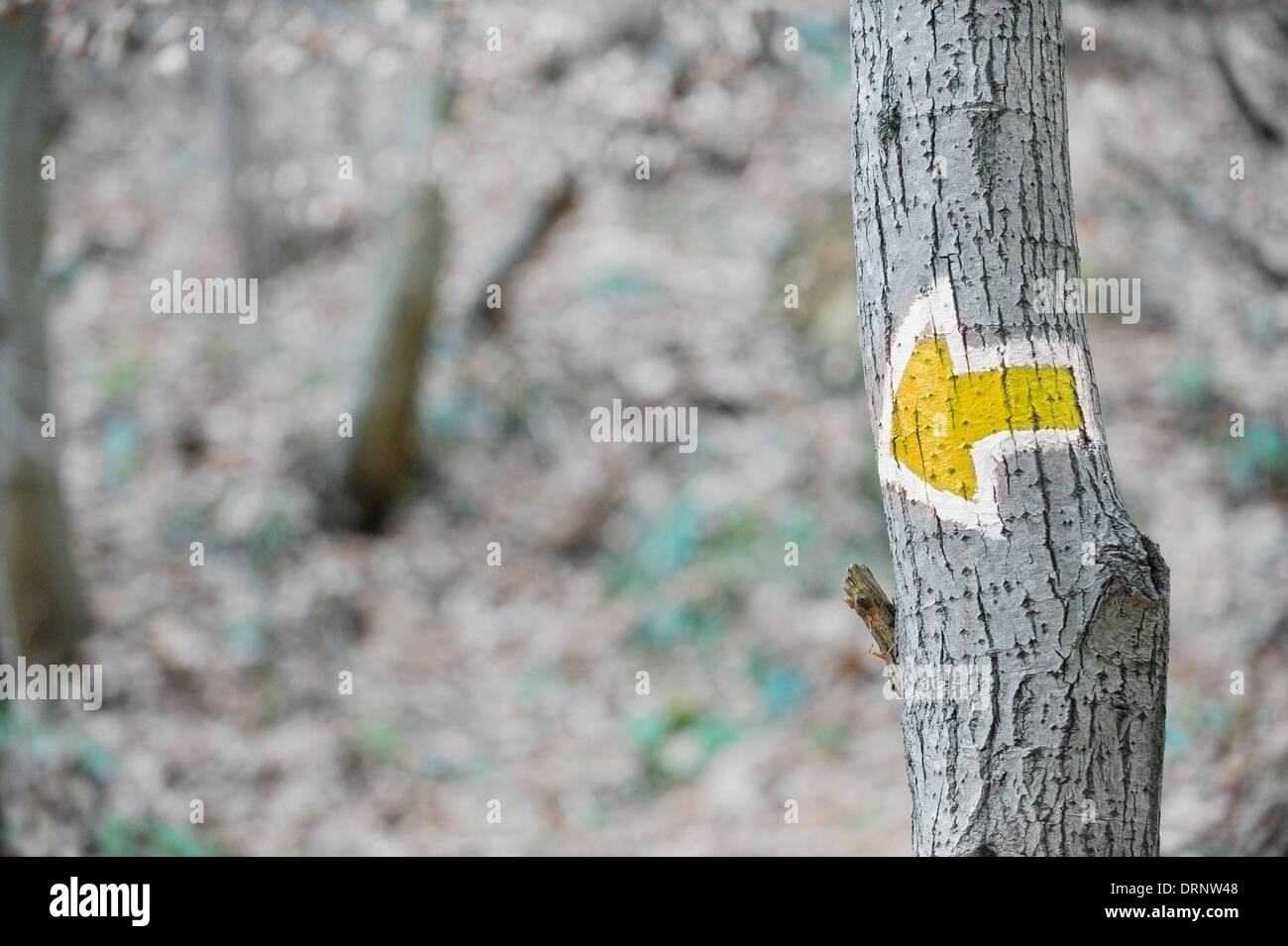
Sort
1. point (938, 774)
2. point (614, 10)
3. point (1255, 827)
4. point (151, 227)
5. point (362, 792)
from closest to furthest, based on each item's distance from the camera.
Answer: point (938, 774)
point (1255, 827)
point (362, 792)
point (614, 10)
point (151, 227)

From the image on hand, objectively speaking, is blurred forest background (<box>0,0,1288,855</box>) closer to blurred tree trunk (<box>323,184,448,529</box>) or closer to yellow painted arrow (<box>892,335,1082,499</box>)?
blurred tree trunk (<box>323,184,448,529</box>)

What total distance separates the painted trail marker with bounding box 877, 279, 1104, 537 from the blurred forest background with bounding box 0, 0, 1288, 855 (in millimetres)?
2274

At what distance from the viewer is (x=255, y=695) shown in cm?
559

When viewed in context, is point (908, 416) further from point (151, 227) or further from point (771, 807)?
point (151, 227)

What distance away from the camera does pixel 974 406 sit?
1.53m

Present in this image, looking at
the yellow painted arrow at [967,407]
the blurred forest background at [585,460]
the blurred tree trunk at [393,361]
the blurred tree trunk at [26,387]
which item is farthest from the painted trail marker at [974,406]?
the blurred tree trunk at [393,361]

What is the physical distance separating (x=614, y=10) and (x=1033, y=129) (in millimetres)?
5223

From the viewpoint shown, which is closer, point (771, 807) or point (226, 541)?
point (771, 807)

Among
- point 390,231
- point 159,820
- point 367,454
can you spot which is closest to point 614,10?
point 390,231

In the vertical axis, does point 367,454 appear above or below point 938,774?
above

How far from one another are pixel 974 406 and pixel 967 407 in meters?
0.01

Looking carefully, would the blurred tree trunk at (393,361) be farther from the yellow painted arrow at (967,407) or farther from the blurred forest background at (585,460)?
the yellow painted arrow at (967,407)

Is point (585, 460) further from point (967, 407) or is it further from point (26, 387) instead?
point (967, 407)
